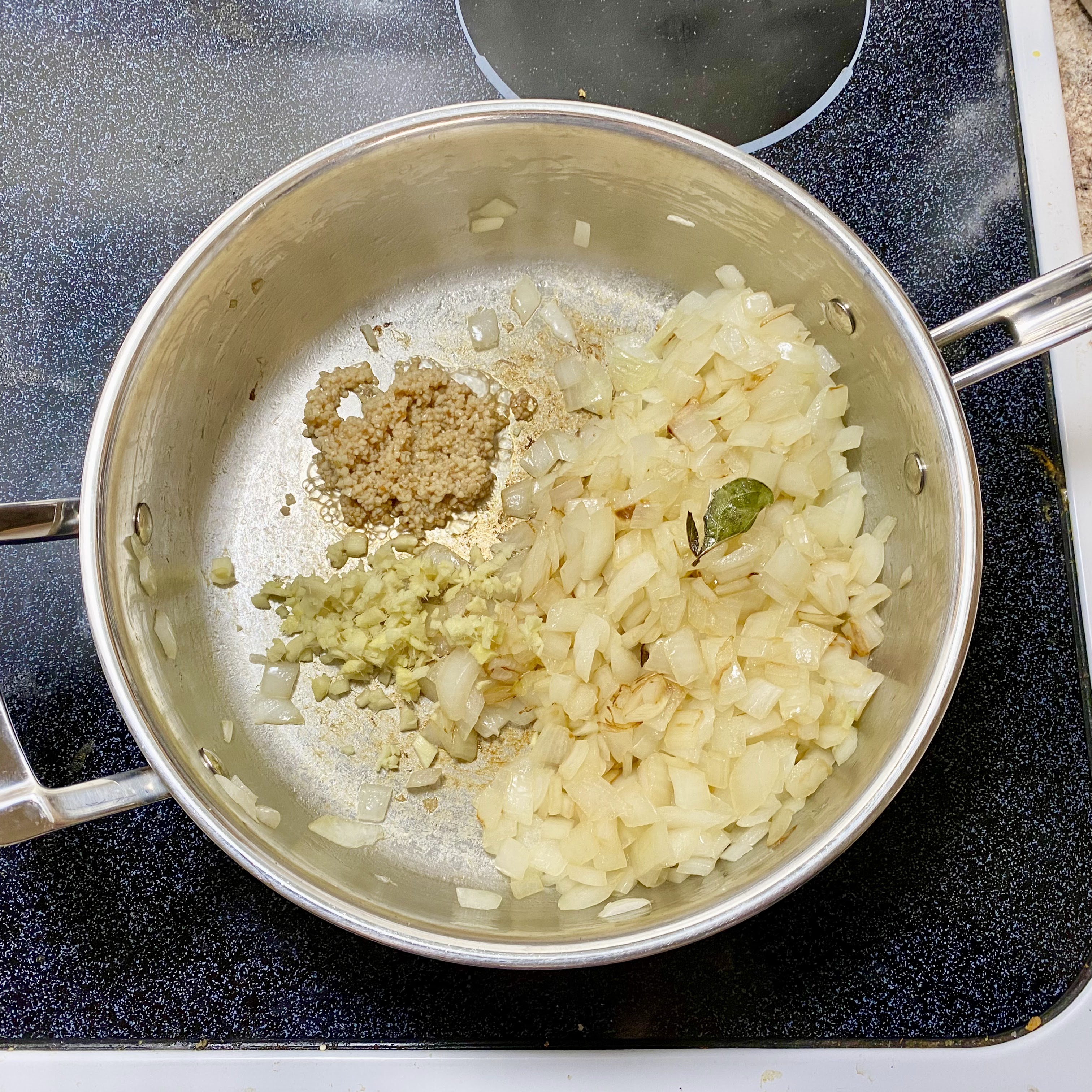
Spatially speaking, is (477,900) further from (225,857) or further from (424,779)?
(225,857)

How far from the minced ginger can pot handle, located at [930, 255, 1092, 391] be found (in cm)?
54

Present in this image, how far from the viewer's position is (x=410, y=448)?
110cm

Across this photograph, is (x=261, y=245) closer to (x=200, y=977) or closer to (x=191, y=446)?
(x=191, y=446)

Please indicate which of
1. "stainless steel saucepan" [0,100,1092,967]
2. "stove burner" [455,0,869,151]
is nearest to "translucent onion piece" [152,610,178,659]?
"stainless steel saucepan" [0,100,1092,967]

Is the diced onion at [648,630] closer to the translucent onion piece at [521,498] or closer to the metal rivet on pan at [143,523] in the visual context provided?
the translucent onion piece at [521,498]

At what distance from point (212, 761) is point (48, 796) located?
19 cm

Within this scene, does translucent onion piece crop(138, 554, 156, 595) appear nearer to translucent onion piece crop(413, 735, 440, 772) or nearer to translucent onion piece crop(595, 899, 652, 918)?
translucent onion piece crop(413, 735, 440, 772)

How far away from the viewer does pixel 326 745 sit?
109cm

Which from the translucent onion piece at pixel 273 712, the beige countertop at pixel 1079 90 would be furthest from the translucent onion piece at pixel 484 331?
the beige countertop at pixel 1079 90

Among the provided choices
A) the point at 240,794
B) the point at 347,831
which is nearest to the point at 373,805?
the point at 347,831

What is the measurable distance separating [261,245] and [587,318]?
0.43m

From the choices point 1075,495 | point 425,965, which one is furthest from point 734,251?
point 425,965

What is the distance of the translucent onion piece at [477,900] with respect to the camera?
98 cm

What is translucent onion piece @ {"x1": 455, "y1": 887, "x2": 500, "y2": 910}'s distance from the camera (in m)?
0.98
